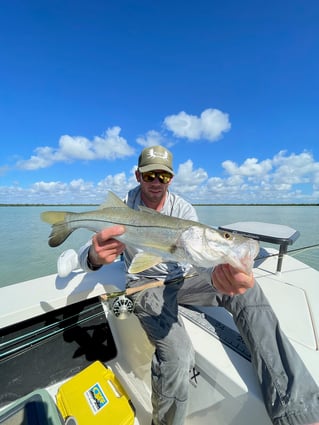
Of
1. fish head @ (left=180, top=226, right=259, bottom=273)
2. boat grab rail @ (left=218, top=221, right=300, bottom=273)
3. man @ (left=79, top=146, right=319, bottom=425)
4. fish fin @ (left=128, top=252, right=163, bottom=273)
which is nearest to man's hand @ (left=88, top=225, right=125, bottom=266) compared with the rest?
man @ (left=79, top=146, right=319, bottom=425)

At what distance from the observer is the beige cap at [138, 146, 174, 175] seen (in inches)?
109

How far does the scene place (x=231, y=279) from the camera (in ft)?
5.61

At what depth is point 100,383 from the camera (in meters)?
2.49

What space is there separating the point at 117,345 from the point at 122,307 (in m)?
1.33

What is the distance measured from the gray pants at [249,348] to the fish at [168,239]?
482 mm

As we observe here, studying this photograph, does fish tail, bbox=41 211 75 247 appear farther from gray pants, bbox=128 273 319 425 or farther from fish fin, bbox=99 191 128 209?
gray pants, bbox=128 273 319 425

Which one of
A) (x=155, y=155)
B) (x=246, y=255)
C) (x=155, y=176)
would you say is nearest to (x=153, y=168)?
(x=155, y=176)

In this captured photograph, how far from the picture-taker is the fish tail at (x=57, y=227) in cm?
259

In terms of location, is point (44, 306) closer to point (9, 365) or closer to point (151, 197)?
point (9, 365)

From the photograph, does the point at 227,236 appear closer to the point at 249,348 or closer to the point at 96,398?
the point at 249,348

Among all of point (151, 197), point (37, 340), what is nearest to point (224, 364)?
point (151, 197)

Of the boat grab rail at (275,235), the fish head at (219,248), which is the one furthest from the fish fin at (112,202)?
the boat grab rail at (275,235)

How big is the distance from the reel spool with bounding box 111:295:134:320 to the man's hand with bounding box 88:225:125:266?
0.53 meters

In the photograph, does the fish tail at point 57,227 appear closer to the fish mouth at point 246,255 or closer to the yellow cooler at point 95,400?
the yellow cooler at point 95,400
